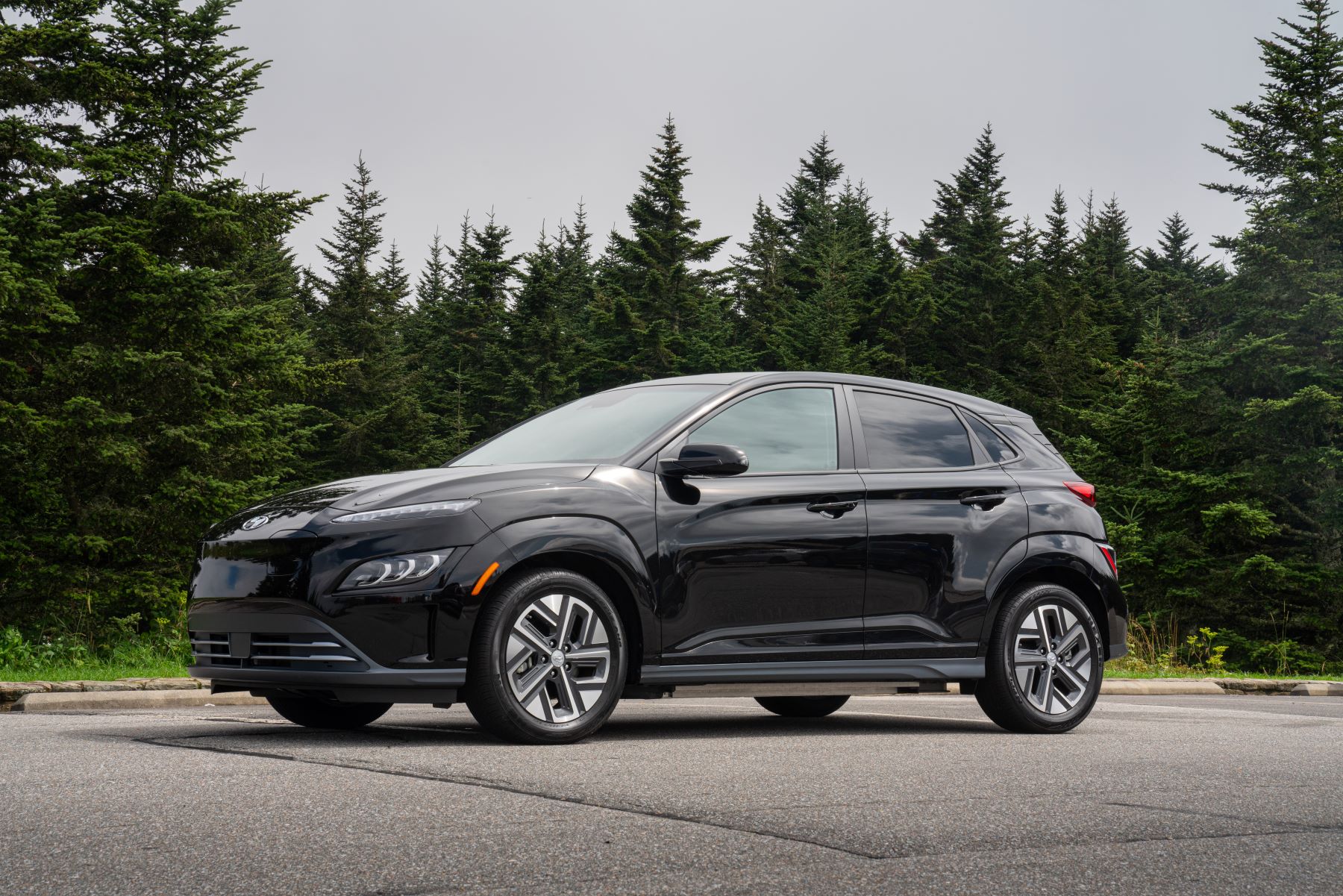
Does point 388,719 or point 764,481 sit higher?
point 764,481

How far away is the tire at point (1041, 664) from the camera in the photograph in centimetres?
791

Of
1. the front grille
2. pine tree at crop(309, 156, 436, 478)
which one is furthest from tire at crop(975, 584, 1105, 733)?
pine tree at crop(309, 156, 436, 478)

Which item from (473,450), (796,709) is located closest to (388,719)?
(473,450)

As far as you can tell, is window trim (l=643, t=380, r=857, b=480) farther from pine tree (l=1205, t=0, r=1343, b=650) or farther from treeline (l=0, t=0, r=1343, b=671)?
pine tree (l=1205, t=0, r=1343, b=650)

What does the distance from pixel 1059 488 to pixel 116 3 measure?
21.7 meters

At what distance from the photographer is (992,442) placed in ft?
27.5

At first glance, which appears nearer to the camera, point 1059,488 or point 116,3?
point 1059,488

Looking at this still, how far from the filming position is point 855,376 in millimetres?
8148

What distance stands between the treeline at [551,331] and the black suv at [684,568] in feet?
47.1

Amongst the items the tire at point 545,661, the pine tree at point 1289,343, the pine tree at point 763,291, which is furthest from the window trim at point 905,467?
the pine tree at point 763,291

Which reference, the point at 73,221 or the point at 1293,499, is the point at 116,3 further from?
the point at 1293,499

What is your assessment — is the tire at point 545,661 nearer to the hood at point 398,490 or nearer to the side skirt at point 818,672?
the side skirt at point 818,672

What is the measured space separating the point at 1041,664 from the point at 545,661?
10.0 feet

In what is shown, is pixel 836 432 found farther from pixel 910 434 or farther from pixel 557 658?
pixel 557 658
